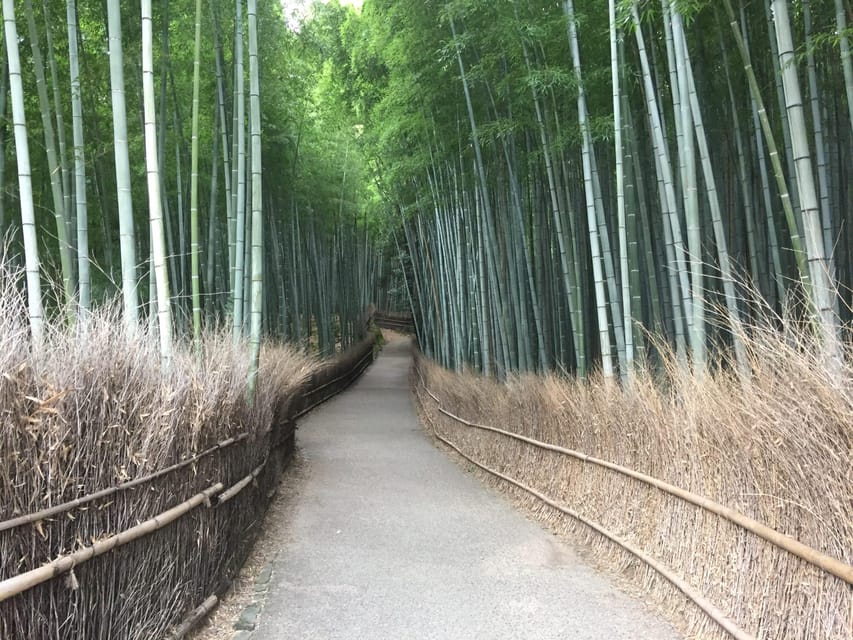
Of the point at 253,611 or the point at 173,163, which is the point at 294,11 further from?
the point at 253,611

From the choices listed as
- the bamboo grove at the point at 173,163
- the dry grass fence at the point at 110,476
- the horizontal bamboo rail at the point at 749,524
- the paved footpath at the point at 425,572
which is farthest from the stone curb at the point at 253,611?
the horizontal bamboo rail at the point at 749,524

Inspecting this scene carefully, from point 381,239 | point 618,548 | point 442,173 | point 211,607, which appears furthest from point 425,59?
point 381,239

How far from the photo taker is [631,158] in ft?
15.0

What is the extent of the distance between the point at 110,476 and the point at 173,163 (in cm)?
593

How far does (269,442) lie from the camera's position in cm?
462

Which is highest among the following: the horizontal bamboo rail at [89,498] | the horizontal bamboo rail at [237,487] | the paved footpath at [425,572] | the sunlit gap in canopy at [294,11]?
the sunlit gap in canopy at [294,11]

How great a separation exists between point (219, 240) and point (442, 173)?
2799 mm

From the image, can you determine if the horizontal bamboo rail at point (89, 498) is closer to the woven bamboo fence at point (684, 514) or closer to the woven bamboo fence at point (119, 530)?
the woven bamboo fence at point (119, 530)

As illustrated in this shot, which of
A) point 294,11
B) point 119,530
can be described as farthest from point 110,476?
point 294,11

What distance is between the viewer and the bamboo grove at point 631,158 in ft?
11.7

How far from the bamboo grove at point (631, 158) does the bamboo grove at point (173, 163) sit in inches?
59.9

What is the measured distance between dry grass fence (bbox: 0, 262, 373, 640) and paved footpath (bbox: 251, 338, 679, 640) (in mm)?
474

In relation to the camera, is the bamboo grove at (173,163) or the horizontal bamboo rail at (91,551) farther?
the bamboo grove at (173,163)

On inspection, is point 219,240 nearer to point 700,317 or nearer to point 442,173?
point 442,173
